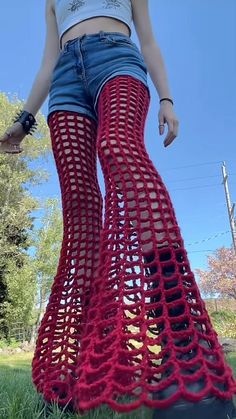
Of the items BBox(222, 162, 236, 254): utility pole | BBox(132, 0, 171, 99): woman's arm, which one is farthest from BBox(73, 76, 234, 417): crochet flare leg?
BBox(222, 162, 236, 254): utility pole

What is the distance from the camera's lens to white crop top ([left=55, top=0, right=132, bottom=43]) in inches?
51.4

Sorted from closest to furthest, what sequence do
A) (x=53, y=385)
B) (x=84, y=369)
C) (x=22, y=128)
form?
(x=84, y=369), (x=53, y=385), (x=22, y=128)

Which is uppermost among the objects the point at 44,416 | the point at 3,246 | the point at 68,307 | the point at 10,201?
the point at 10,201

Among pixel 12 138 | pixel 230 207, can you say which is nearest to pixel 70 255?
pixel 12 138

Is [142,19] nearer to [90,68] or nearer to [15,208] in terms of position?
[90,68]

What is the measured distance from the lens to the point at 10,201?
42.1ft

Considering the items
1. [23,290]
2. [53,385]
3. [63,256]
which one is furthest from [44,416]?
[23,290]

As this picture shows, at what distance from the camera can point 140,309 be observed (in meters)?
0.81

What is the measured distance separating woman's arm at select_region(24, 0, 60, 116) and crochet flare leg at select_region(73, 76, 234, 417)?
17.9 inches

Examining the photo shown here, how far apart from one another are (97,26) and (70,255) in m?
0.74

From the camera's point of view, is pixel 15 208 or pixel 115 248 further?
pixel 15 208

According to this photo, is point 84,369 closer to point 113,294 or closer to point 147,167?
point 113,294

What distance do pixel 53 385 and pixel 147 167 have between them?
1.87 ft

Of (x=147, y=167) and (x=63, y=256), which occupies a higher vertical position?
(x=147, y=167)
